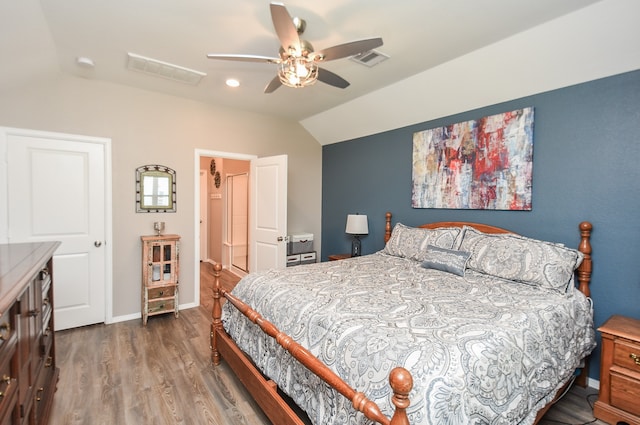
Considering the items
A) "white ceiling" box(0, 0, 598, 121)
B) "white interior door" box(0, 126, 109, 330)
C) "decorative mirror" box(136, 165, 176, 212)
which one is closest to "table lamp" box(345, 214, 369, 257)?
"white ceiling" box(0, 0, 598, 121)

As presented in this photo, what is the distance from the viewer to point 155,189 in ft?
12.2

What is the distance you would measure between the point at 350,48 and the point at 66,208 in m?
3.29

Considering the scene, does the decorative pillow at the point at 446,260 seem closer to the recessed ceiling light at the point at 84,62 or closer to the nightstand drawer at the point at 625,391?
the nightstand drawer at the point at 625,391

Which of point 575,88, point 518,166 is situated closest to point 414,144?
point 518,166

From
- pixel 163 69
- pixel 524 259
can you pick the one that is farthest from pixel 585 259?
pixel 163 69

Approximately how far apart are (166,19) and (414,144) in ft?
9.33

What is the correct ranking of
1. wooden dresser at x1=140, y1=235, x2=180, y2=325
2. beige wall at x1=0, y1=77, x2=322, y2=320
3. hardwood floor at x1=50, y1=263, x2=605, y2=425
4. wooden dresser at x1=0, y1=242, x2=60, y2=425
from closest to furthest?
wooden dresser at x1=0, y1=242, x2=60, y2=425, hardwood floor at x1=50, y1=263, x2=605, y2=425, beige wall at x1=0, y1=77, x2=322, y2=320, wooden dresser at x1=140, y1=235, x2=180, y2=325

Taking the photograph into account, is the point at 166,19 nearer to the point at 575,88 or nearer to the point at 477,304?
the point at 477,304

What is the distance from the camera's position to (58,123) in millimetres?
3164

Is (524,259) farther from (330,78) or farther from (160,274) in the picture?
(160,274)

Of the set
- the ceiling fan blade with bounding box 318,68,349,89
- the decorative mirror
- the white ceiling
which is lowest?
the decorative mirror

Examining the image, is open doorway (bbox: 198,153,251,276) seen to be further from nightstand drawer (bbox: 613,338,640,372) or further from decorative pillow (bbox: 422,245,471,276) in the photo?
nightstand drawer (bbox: 613,338,640,372)

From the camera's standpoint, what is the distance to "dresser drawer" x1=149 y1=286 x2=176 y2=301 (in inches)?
140

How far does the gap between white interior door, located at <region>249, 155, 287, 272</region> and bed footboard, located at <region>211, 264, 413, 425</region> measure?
1530 millimetres
